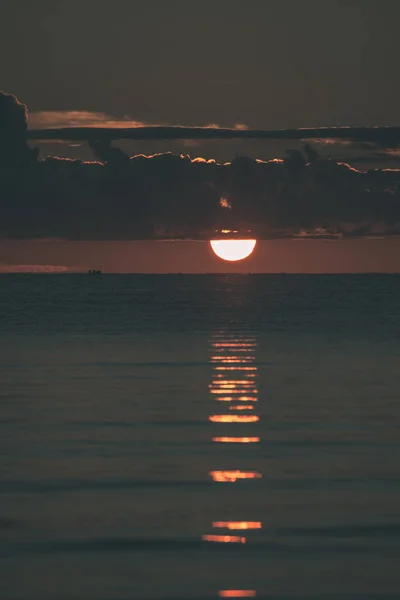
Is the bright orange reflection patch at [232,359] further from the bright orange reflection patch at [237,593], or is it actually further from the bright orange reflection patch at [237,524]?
the bright orange reflection patch at [237,593]

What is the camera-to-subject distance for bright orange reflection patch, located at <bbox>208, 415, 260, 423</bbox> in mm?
31219

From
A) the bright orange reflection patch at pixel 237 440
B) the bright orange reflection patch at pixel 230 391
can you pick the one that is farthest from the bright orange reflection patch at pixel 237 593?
→ the bright orange reflection patch at pixel 230 391

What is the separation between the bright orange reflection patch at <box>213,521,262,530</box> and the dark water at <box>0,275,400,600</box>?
30 mm

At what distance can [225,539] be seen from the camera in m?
18.2

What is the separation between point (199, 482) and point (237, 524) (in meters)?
3.40

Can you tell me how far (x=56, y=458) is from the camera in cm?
2495

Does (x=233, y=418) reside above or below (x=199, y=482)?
above

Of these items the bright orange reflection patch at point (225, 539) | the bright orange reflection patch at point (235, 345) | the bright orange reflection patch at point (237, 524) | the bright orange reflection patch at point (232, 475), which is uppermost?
the bright orange reflection patch at point (235, 345)

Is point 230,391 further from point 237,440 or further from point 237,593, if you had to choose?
point 237,593

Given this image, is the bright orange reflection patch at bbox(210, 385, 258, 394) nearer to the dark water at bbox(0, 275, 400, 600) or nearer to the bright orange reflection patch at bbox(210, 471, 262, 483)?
the dark water at bbox(0, 275, 400, 600)

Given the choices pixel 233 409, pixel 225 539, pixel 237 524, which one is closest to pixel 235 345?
pixel 233 409

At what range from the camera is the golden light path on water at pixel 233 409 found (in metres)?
18.5

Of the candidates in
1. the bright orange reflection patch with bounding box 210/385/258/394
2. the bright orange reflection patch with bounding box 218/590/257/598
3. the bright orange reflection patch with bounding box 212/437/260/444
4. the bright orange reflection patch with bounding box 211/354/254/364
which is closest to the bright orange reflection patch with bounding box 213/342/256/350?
the bright orange reflection patch with bounding box 211/354/254/364

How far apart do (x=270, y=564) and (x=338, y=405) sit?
1791 cm
